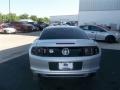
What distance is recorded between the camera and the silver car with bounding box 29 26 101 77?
21.6ft

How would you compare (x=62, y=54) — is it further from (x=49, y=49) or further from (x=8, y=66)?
(x=8, y=66)

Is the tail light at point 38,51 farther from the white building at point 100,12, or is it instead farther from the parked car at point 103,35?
the white building at point 100,12

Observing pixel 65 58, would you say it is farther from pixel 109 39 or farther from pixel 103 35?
pixel 103 35

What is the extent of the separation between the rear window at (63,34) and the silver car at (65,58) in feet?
2.34

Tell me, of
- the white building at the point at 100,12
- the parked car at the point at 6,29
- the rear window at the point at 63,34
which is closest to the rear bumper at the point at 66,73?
the rear window at the point at 63,34

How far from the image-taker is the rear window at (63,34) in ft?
25.6

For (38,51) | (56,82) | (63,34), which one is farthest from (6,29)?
(38,51)

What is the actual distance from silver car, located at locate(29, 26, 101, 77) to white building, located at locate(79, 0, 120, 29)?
4571 centimetres

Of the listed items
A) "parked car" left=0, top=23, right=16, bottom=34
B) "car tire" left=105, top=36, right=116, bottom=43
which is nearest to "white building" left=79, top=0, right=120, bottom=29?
"parked car" left=0, top=23, right=16, bottom=34

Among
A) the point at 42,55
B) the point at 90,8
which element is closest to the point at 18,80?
the point at 42,55

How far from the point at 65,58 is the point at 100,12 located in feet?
164

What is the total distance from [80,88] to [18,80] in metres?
1.79

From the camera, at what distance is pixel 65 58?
662 centimetres

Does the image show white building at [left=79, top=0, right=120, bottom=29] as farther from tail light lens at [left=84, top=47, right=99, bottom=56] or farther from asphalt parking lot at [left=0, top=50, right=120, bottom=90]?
tail light lens at [left=84, top=47, right=99, bottom=56]
